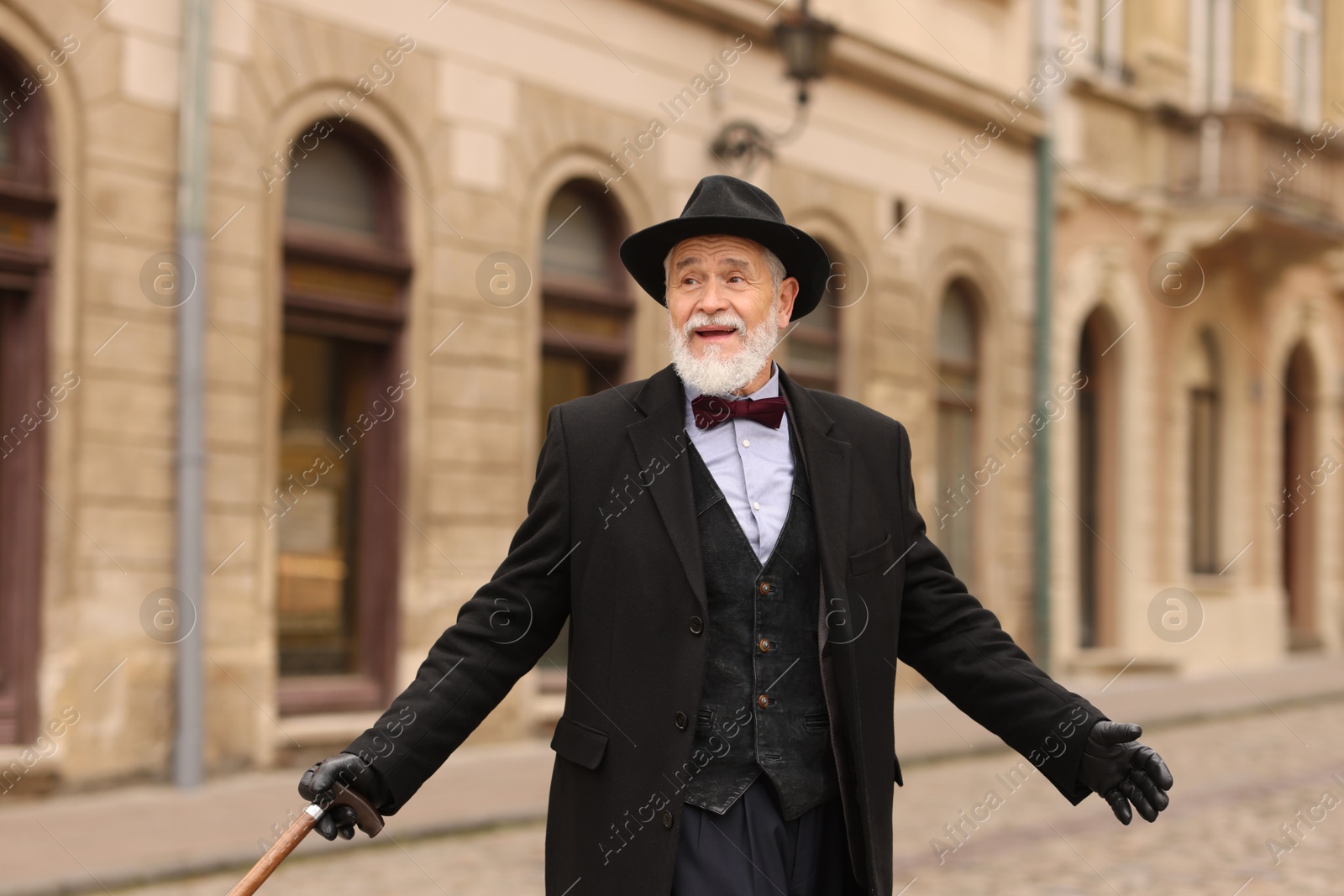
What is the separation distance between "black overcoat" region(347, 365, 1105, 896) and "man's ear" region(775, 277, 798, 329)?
0.17 m

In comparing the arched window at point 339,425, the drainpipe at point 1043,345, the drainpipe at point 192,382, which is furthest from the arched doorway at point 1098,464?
the drainpipe at point 192,382

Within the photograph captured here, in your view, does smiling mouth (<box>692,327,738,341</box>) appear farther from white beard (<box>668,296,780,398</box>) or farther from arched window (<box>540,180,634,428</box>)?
arched window (<box>540,180,634,428</box>)

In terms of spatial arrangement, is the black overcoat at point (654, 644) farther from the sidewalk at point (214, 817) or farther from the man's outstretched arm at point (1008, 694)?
the sidewalk at point (214, 817)

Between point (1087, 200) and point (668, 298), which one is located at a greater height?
point (1087, 200)

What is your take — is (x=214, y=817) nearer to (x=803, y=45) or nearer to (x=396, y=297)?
(x=396, y=297)

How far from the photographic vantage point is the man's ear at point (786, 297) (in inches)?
148

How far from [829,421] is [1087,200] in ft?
54.3

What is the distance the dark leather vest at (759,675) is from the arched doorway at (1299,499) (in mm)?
22081

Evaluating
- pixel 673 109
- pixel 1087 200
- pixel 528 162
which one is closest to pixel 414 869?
pixel 528 162

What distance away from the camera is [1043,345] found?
61.3ft

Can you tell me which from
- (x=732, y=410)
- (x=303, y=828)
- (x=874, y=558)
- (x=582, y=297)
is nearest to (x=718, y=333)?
(x=732, y=410)

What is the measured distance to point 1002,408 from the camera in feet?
60.0

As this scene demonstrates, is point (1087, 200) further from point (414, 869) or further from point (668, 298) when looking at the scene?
point (668, 298)

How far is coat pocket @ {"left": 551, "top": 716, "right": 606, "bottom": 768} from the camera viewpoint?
3.34 m
